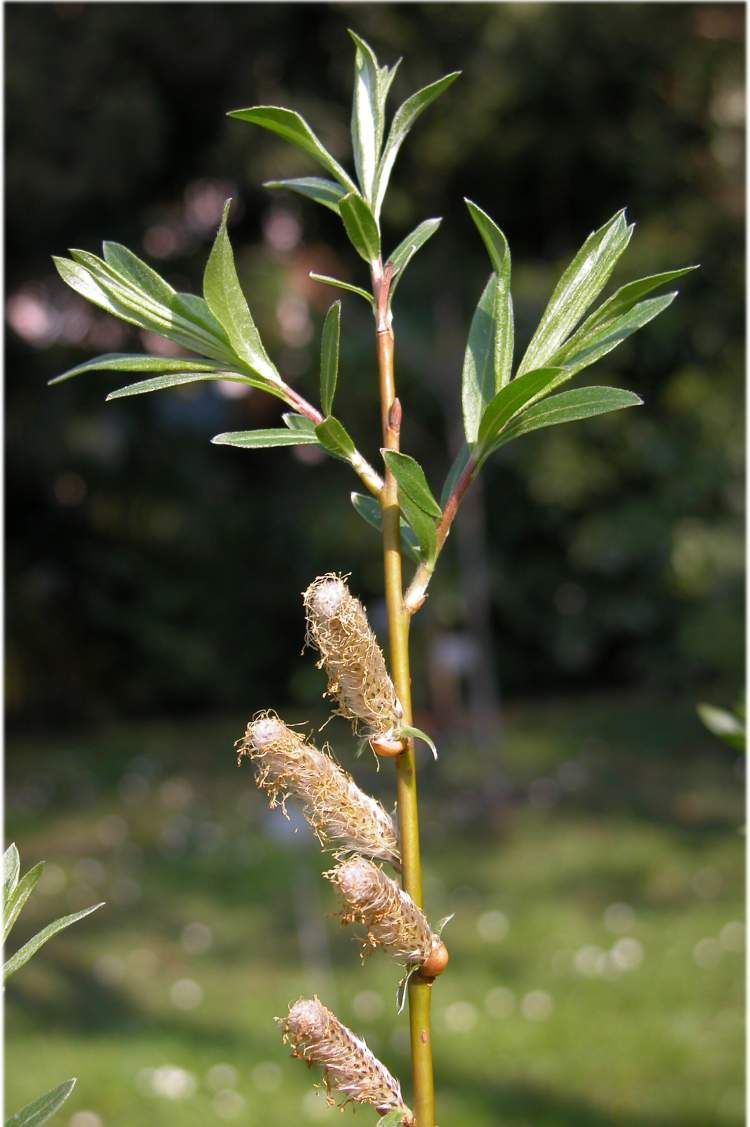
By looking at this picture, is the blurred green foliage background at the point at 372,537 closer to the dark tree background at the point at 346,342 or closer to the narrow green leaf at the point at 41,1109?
the dark tree background at the point at 346,342

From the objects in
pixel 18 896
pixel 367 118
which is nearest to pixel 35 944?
pixel 18 896

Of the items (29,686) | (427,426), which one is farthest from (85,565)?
(427,426)

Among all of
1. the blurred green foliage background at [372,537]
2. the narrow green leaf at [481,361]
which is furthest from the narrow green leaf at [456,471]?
the blurred green foliage background at [372,537]

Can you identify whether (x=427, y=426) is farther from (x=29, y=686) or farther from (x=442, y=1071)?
(x=442, y=1071)

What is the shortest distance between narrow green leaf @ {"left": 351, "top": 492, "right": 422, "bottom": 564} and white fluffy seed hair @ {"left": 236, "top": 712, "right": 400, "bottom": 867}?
0.21ft

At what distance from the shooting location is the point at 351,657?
338mm

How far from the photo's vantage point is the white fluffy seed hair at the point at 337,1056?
1.05ft

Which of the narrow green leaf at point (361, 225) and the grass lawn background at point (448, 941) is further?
the grass lawn background at point (448, 941)

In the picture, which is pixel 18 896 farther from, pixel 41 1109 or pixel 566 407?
pixel 566 407

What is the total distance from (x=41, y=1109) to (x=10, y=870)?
65mm

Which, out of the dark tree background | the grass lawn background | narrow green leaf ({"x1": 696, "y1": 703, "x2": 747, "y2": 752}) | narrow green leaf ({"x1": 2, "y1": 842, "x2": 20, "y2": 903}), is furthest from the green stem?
the dark tree background

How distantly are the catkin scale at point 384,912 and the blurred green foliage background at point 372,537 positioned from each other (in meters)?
2.54

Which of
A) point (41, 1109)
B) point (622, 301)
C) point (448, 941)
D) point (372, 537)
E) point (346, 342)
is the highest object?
point (346, 342)

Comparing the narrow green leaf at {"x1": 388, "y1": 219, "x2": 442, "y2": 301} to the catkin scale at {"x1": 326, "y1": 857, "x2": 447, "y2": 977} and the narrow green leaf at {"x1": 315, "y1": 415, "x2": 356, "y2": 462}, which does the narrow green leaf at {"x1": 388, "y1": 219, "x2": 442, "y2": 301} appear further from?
the catkin scale at {"x1": 326, "y1": 857, "x2": 447, "y2": 977}
